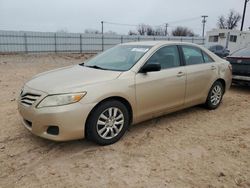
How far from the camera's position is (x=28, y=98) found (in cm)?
358

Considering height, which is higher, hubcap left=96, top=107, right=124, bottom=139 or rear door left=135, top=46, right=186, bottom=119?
rear door left=135, top=46, right=186, bottom=119

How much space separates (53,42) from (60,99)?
22.9 m

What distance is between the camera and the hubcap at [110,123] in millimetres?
3602

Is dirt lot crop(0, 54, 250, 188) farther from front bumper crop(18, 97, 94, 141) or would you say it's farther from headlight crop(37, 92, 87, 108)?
headlight crop(37, 92, 87, 108)

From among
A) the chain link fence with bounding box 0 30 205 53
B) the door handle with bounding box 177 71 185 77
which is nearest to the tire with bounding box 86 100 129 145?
the door handle with bounding box 177 71 185 77

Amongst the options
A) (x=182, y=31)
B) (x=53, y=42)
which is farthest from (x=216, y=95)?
(x=182, y=31)

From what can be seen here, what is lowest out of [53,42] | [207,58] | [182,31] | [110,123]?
[110,123]

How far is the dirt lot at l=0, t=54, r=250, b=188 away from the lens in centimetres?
290

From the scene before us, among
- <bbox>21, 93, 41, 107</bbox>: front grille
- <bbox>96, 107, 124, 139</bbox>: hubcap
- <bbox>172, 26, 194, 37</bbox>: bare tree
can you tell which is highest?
<bbox>172, 26, 194, 37</bbox>: bare tree

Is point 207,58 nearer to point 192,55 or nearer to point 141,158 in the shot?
point 192,55

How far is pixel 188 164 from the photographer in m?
3.24

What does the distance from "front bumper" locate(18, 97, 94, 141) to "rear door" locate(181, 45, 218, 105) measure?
2224 millimetres

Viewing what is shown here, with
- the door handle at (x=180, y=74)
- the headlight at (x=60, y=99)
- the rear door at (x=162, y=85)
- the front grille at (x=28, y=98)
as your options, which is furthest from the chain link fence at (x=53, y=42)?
the headlight at (x=60, y=99)

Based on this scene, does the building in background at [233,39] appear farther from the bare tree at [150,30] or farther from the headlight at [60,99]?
the bare tree at [150,30]
